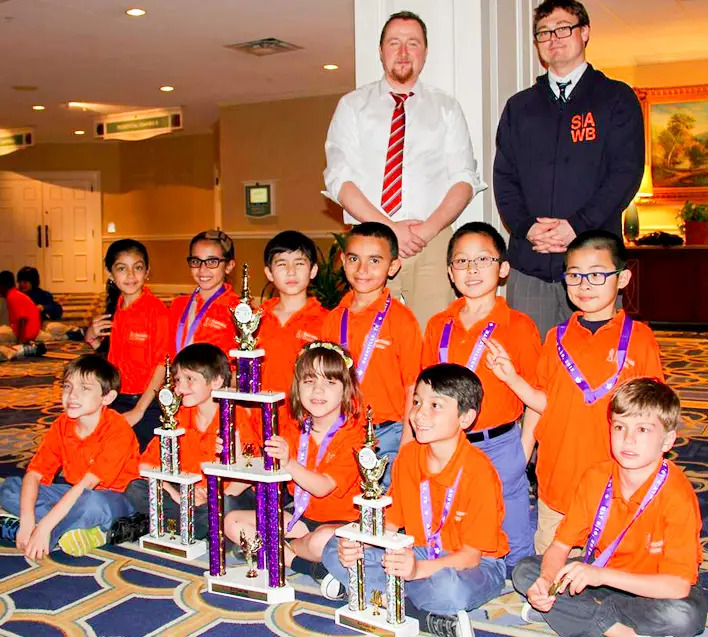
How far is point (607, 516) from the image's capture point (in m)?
2.43

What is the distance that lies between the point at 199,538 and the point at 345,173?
159 cm

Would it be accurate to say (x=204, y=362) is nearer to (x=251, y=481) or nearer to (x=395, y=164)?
(x=251, y=481)

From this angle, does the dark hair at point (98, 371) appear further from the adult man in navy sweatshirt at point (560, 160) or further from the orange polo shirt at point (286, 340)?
the adult man in navy sweatshirt at point (560, 160)

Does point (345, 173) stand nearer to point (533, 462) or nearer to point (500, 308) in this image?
point (500, 308)

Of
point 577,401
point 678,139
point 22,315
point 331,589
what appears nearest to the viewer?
point 331,589

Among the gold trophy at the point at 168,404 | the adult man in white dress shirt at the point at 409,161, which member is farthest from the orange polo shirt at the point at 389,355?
the gold trophy at the point at 168,404

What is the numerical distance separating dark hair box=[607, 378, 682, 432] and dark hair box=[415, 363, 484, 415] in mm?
422

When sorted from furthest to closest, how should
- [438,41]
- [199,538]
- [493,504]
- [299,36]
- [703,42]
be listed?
[703,42] < [299,36] < [438,41] < [199,538] < [493,504]

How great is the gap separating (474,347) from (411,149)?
3.48 feet

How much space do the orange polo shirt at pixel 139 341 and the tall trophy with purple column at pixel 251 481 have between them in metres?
1.40

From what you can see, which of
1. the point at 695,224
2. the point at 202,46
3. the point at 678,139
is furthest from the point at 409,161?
the point at 678,139

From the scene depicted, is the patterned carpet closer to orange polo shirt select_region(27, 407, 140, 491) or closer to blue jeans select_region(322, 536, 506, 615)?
blue jeans select_region(322, 536, 506, 615)

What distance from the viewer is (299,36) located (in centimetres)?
A: 941

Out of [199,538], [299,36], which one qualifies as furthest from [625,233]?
[199,538]
